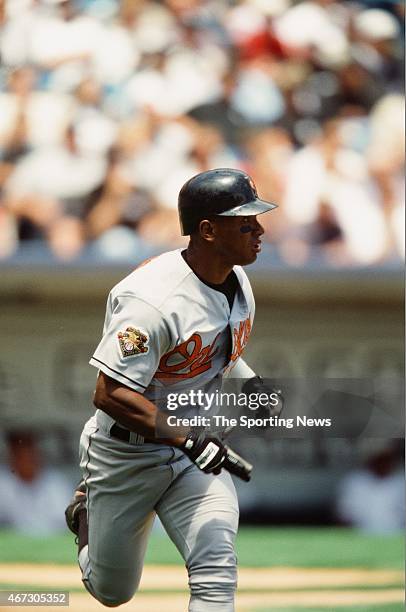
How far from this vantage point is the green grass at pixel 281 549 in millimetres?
5660

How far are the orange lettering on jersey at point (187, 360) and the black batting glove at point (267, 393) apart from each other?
18 cm

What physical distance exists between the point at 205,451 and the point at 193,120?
4779 millimetres

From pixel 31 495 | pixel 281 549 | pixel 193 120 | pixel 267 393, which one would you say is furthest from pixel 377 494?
pixel 267 393

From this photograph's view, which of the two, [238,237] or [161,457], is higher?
[238,237]

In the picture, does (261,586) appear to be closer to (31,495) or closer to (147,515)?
(31,495)

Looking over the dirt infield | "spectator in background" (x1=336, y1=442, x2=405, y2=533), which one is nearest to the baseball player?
the dirt infield

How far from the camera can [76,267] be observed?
645cm

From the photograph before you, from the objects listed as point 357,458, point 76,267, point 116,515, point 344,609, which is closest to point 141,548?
point 116,515

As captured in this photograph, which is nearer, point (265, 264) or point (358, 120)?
point (265, 264)

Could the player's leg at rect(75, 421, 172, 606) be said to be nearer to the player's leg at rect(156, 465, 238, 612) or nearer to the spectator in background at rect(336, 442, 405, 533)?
the player's leg at rect(156, 465, 238, 612)

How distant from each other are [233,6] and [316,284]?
2.13 meters

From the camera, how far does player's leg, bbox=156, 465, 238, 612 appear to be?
2.68 m

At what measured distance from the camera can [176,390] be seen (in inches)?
115

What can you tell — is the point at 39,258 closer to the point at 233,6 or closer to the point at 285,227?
the point at 285,227
